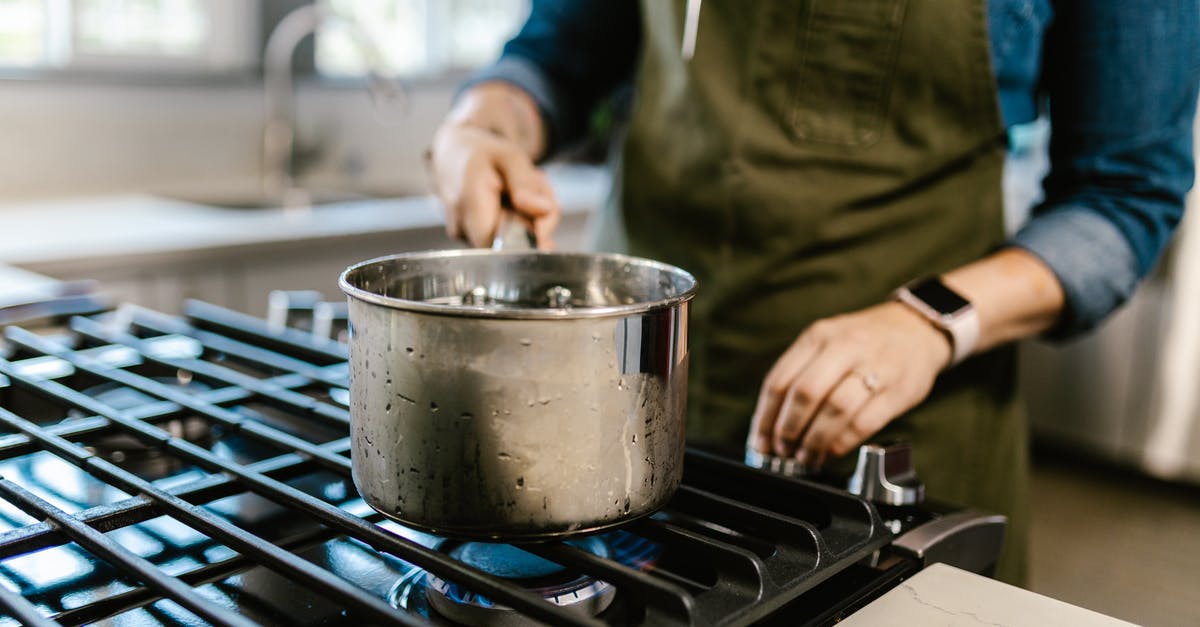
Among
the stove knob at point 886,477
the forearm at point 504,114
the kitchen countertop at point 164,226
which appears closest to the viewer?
the stove knob at point 886,477

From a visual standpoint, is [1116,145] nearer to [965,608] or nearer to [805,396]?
[805,396]

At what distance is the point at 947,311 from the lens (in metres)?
0.78

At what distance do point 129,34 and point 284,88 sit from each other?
1.23 ft

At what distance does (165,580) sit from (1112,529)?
2.72 metres

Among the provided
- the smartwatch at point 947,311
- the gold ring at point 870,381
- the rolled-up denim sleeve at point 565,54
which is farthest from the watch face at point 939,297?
the rolled-up denim sleeve at point 565,54

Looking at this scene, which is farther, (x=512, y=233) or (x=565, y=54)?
(x=565, y=54)

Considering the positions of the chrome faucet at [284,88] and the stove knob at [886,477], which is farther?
the chrome faucet at [284,88]

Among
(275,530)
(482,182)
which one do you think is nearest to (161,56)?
(482,182)

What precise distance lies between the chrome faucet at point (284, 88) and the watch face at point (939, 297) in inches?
77.5

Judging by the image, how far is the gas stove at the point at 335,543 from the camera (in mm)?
453

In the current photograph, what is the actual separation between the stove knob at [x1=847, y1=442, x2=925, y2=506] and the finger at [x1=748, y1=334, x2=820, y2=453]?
0.09 m

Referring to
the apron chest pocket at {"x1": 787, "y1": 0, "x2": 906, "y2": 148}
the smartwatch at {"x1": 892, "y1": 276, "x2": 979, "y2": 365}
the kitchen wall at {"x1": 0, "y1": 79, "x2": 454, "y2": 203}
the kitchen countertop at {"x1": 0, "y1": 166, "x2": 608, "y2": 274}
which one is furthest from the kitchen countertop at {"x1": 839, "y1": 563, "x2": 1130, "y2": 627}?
the kitchen wall at {"x1": 0, "y1": 79, "x2": 454, "y2": 203}

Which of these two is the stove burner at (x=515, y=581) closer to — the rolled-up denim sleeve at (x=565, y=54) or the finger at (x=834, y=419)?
the finger at (x=834, y=419)

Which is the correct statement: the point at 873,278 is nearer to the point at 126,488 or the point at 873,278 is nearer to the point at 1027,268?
the point at 1027,268
